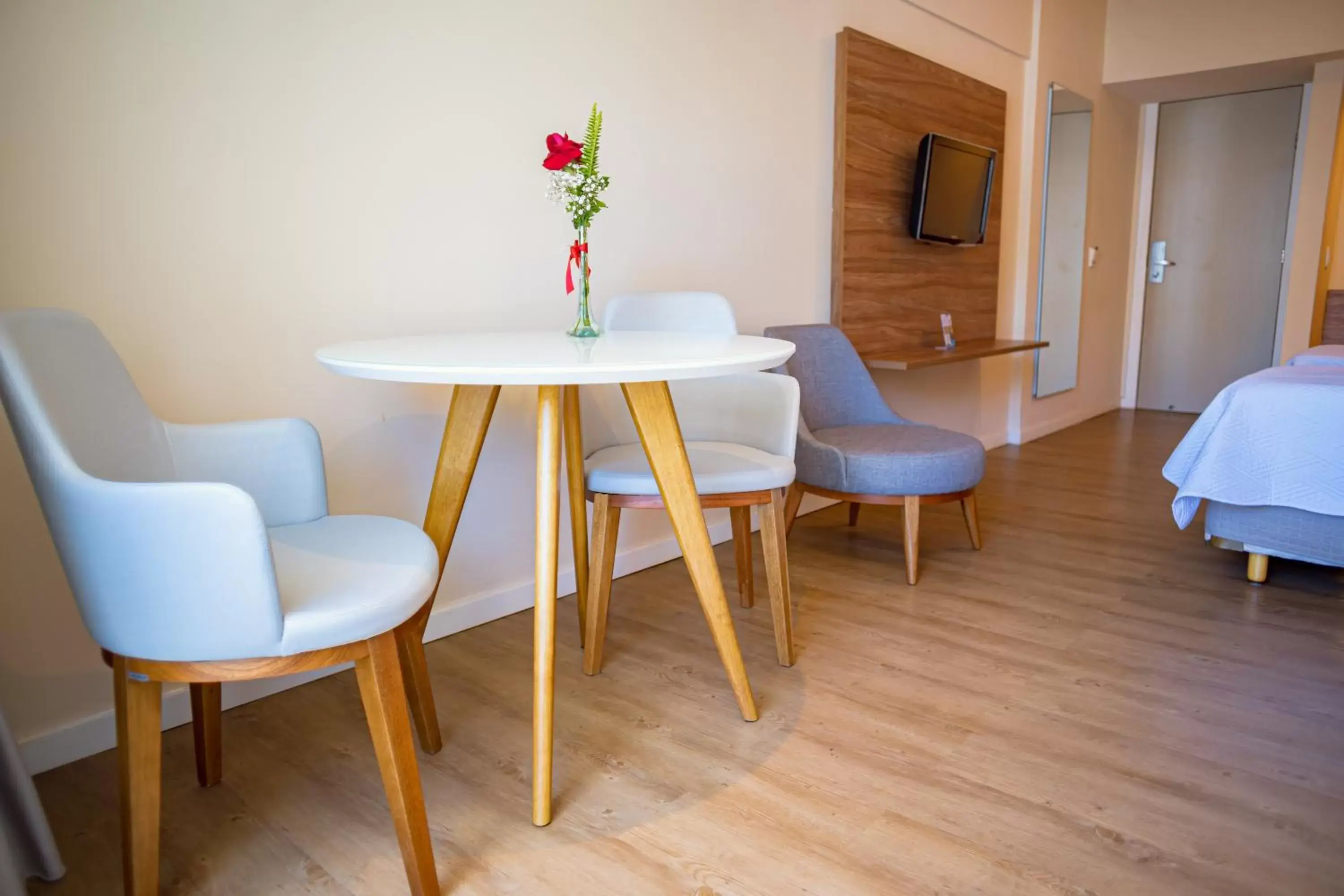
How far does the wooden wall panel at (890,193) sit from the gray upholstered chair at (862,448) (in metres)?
0.39

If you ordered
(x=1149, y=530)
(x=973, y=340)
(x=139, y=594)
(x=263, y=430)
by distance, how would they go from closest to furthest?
(x=139, y=594)
(x=263, y=430)
(x=1149, y=530)
(x=973, y=340)

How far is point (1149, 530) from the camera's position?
3.31m

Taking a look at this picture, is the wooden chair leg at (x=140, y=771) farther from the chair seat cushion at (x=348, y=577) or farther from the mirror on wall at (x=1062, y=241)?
the mirror on wall at (x=1062, y=241)

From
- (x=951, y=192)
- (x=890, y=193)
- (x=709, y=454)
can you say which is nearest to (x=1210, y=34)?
(x=951, y=192)

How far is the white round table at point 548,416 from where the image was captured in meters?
1.40

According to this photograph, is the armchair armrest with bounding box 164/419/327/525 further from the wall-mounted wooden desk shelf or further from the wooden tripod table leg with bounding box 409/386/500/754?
the wall-mounted wooden desk shelf

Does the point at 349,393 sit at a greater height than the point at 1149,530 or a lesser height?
greater

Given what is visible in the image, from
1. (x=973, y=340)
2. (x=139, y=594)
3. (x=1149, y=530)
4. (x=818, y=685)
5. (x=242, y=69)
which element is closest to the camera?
(x=139, y=594)

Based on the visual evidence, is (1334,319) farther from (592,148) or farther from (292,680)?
(292,680)

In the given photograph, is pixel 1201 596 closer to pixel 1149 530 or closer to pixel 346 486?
pixel 1149 530

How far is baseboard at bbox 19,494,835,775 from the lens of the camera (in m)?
1.74

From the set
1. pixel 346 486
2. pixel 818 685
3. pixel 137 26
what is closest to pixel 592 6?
pixel 137 26

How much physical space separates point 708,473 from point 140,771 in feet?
4.03

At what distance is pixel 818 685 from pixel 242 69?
1875 mm
